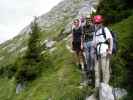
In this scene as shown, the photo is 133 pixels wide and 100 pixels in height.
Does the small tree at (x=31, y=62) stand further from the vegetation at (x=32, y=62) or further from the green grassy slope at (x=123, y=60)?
the green grassy slope at (x=123, y=60)

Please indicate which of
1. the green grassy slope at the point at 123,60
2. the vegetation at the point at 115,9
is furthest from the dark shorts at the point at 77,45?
the vegetation at the point at 115,9

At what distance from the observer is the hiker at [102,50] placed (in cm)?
1828

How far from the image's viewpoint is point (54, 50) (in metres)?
33.9

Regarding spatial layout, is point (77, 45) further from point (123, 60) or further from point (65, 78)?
point (123, 60)

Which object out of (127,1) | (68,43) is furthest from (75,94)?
(68,43)

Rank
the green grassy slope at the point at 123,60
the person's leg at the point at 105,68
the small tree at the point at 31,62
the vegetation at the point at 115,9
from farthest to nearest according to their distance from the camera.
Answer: the vegetation at the point at 115,9 < the small tree at the point at 31,62 < the person's leg at the point at 105,68 < the green grassy slope at the point at 123,60

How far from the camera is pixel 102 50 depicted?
18.4m

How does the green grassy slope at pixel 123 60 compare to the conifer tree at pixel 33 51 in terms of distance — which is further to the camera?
the conifer tree at pixel 33 51

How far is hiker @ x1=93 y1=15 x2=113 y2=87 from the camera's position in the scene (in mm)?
18281

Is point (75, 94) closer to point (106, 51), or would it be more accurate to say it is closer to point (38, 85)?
point (106, 51)

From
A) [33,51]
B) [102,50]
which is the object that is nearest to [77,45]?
[102,50]

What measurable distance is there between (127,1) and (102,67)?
12576mm

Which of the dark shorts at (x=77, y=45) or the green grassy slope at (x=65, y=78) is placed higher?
the dark shorts at (x=77, y=45)

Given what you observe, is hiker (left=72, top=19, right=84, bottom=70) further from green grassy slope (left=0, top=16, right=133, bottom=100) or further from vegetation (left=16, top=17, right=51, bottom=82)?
vegetation (left=16, top=17, right=51, bottom=82)
